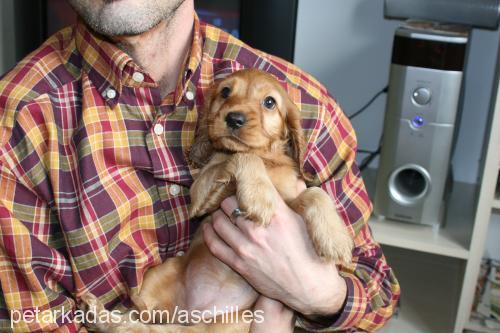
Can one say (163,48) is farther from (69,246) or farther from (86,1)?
(69,246)

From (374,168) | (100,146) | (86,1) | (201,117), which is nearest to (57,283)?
(100,146)

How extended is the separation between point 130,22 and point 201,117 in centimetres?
21

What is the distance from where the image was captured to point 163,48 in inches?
48.3

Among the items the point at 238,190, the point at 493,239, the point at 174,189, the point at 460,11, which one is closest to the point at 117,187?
the point at 174,189

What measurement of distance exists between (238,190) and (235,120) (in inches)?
4.8

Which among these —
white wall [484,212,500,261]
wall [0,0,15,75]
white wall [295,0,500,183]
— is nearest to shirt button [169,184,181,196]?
wall [0,0,15,75]

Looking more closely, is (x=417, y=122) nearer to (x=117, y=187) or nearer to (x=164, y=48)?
(x=164, y=48)

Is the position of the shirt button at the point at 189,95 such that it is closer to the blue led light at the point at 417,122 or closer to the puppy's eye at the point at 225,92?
the puppy's eye at the point at 225,92

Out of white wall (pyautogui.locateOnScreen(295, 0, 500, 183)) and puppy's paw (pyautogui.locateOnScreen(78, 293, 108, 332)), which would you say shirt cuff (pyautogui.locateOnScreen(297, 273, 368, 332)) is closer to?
puppy's paw (pyautogui.locateOnScreen(78, 293, 108, 332))

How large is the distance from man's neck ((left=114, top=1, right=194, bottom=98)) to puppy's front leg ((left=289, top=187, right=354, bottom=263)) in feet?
1.16

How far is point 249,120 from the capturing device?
1.13 metres

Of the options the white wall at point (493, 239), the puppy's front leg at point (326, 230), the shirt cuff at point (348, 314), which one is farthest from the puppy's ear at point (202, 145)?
the white wall at point (493, 239)

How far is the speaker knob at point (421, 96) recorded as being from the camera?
1648 millimetres

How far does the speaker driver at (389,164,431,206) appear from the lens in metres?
1.74
